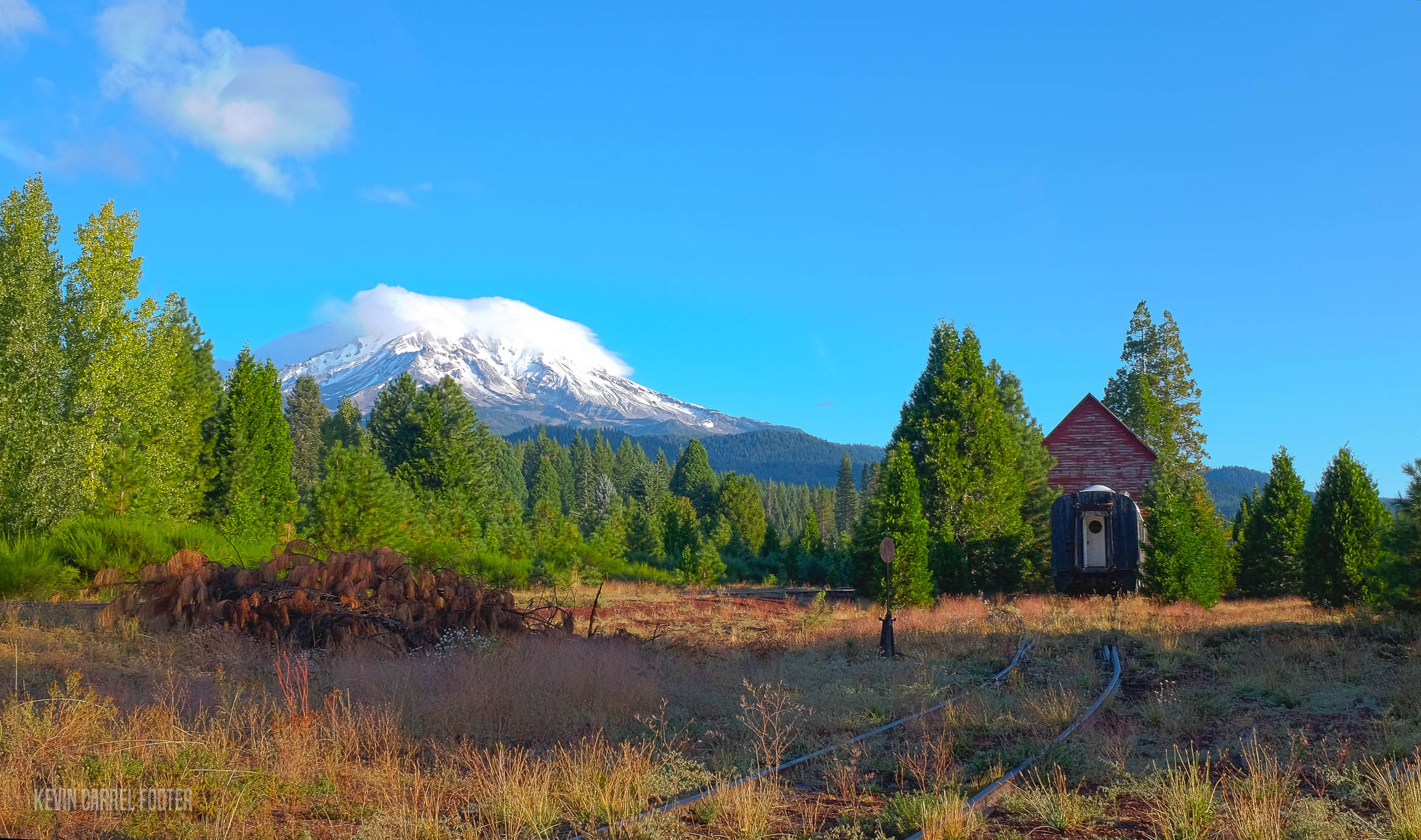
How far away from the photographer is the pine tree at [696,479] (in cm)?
8256

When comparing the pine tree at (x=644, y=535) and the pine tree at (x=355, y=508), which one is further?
the pine tree at (x=644, y=535)

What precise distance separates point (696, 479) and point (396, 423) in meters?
42.6

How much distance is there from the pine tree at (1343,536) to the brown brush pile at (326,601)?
872 inches

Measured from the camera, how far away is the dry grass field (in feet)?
16.8

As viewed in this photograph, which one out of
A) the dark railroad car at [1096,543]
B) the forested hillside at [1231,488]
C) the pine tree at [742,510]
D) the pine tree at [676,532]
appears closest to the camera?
the dark railroad car at [1096,543]

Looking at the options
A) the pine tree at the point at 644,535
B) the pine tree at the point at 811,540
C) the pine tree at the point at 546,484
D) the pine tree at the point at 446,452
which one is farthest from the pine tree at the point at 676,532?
the pine tree at the point at 546,484

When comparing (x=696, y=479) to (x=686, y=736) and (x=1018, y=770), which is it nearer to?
(x=686, y=736)

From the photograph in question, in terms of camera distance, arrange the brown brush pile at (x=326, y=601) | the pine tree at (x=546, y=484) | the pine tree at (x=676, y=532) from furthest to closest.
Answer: the pine tree at (x=546, y=484)
the pine tree at (x=676, y=532)
the brown brush pile at (x=326, y=601)

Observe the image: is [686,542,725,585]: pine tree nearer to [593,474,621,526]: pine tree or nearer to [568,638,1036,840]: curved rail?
[593,474,621,526]: pine tree

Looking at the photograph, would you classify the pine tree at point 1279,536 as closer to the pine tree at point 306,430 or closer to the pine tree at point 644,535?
the pine tree at point 644,535

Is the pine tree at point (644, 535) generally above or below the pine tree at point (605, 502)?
below

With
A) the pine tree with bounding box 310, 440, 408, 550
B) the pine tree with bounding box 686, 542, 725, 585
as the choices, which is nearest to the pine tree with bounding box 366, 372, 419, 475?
the pine tree with bounding box 310, 440, 408, 550

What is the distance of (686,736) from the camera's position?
301 inches

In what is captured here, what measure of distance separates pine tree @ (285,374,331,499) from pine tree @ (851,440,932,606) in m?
46.6
